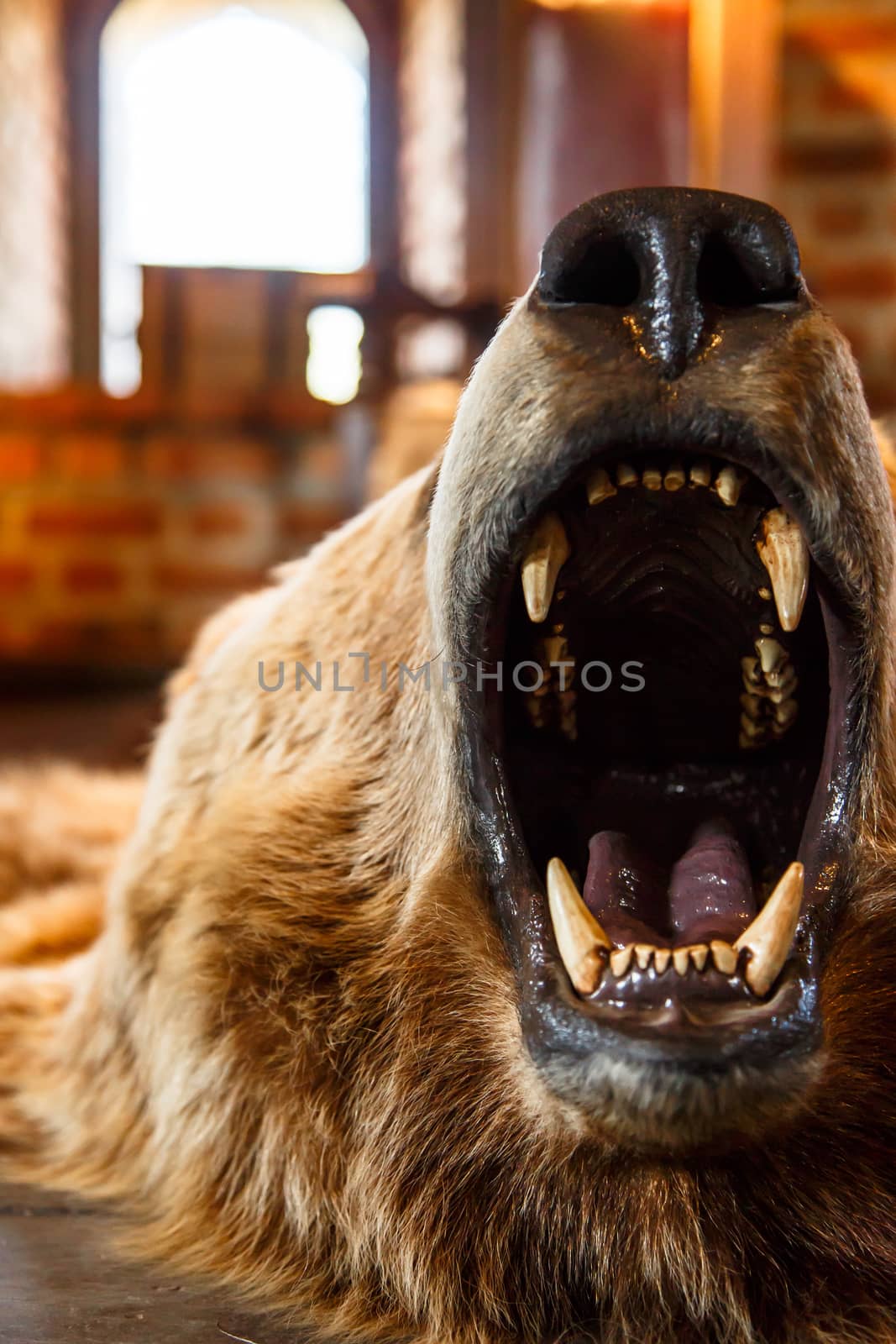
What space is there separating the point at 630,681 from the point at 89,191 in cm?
1191

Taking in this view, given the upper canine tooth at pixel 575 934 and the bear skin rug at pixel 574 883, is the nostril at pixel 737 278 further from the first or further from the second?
the upper canine tooth at pixel 575 934

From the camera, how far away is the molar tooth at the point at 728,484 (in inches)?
43.2

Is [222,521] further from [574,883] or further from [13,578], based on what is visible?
[574,883]

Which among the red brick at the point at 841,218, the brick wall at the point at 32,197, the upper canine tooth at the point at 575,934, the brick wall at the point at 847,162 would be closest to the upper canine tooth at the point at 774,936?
the upper canine tooth at the point at 575,934

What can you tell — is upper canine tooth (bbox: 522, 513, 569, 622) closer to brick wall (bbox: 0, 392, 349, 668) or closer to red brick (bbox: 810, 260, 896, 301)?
red brick (bbox: 810, 260, 896, 301)

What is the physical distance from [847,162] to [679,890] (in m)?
3.45

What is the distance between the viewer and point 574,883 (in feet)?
3.74

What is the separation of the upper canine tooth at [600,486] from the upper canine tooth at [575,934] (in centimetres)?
31

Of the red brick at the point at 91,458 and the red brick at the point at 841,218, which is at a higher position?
the red brick at the point at 841,218

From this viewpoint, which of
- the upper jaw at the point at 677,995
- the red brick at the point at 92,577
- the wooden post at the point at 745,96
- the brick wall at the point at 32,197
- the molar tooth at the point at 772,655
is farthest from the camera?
the brick wall at the point at 32,197

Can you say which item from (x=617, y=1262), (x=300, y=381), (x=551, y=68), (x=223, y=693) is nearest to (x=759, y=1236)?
(x=617, y=1262)

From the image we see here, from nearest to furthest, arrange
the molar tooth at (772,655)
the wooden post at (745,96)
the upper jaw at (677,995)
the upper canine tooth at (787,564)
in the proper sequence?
the upper jaw at (677,995)
the upper canine tooth at (787,564)
the molar tooth at (772,655)
the wooden post at (745,96)

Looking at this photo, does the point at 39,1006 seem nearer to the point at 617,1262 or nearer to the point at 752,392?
the point at 617,1262

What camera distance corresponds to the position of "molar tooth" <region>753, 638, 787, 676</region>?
3.95ft
